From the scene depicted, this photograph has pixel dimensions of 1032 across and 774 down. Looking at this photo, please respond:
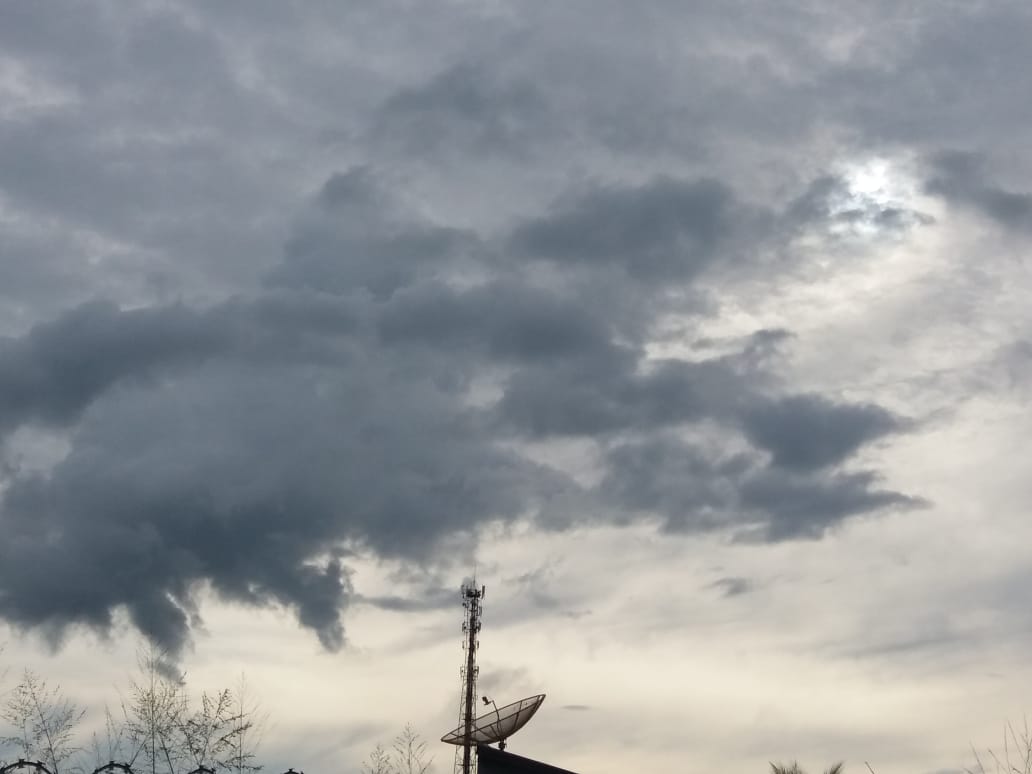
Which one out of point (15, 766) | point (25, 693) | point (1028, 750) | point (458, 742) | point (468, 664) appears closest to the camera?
point (1028, 750)

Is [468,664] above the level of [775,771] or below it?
above

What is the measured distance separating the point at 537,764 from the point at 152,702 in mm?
20468

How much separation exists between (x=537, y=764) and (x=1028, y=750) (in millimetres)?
19876

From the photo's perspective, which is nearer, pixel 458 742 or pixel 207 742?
pixel 207 742

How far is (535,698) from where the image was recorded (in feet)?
212

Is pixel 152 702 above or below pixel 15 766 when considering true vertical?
above

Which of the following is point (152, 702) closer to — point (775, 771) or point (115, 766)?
point (115, 766)

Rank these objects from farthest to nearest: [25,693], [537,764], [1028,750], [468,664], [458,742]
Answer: [468,664]
[458,742]
[25,693]
[537,764]
[1028,750]

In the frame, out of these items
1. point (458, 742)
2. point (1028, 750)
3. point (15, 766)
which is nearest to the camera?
point (1028, 750)

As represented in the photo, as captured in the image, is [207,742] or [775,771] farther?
[207,742]

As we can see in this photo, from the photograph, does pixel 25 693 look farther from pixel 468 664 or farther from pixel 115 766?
pixel 468 664

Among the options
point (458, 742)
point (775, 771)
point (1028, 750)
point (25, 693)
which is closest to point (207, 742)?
point (25, 693)

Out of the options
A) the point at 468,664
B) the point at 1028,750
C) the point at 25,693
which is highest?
the point at 468,664

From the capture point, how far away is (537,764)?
50.0 meters
